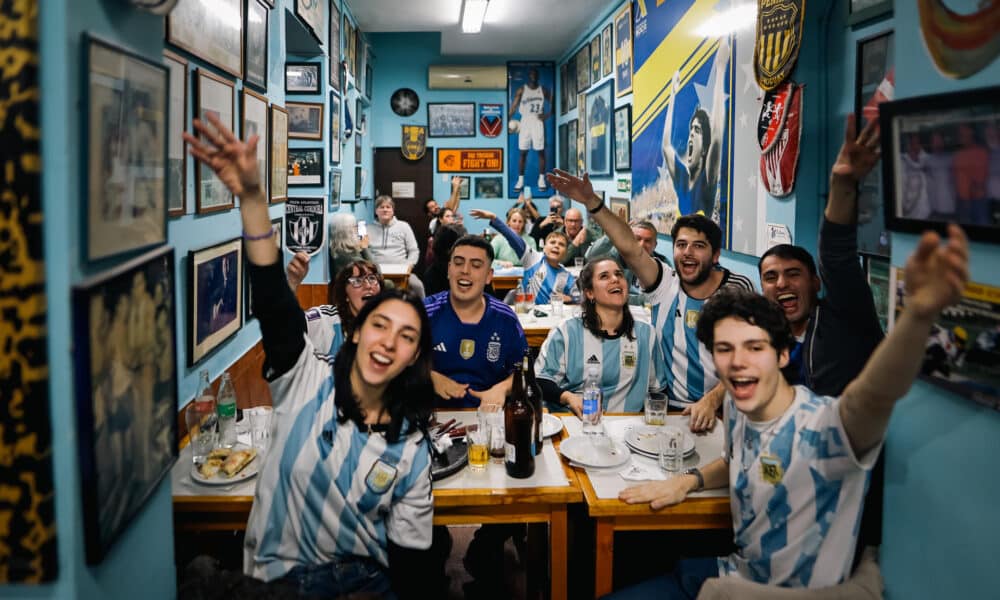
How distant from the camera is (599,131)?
7965 millimetres

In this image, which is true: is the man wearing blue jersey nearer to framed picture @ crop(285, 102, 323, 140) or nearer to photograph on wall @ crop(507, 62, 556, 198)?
framed picture @ crop(285, 102, 323, 140)

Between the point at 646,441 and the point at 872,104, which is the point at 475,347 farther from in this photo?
the point at 872,104

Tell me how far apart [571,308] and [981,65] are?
4098 mm

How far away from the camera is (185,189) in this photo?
2.52 m

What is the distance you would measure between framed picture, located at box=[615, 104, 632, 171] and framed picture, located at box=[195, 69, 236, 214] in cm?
454

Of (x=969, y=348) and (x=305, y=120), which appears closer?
(x=969, y=348)

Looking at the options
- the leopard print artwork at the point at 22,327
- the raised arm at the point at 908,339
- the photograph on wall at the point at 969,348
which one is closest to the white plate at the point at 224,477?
the leopard print artwork at the point at 22,327

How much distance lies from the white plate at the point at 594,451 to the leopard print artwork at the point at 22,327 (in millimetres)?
1457

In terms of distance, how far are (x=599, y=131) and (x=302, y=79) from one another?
3531 millimetres

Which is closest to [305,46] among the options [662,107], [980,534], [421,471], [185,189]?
[662,107]

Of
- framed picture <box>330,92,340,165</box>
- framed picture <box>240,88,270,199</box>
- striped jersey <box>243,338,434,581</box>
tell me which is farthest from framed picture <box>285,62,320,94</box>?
striped jersey <box>243,338,434,581</box>

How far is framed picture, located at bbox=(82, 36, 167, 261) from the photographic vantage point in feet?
4.00

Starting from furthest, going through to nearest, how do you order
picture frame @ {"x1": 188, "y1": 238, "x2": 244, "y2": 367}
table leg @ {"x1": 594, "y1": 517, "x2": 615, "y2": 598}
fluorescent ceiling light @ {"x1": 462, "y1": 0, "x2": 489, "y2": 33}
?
fluorescent ceiling light @ {"x1": 462, "y1": 0, "x2": 489, "y2": 33}, picture frame @ {"x1": 188, "y1": 238, "x2": 244, "y2": 367}, table leg @ {"x1": 594, "y1": 517, "x2": 615, "y2": 598}

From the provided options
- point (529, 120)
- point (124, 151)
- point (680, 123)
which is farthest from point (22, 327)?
point (529, 120)
